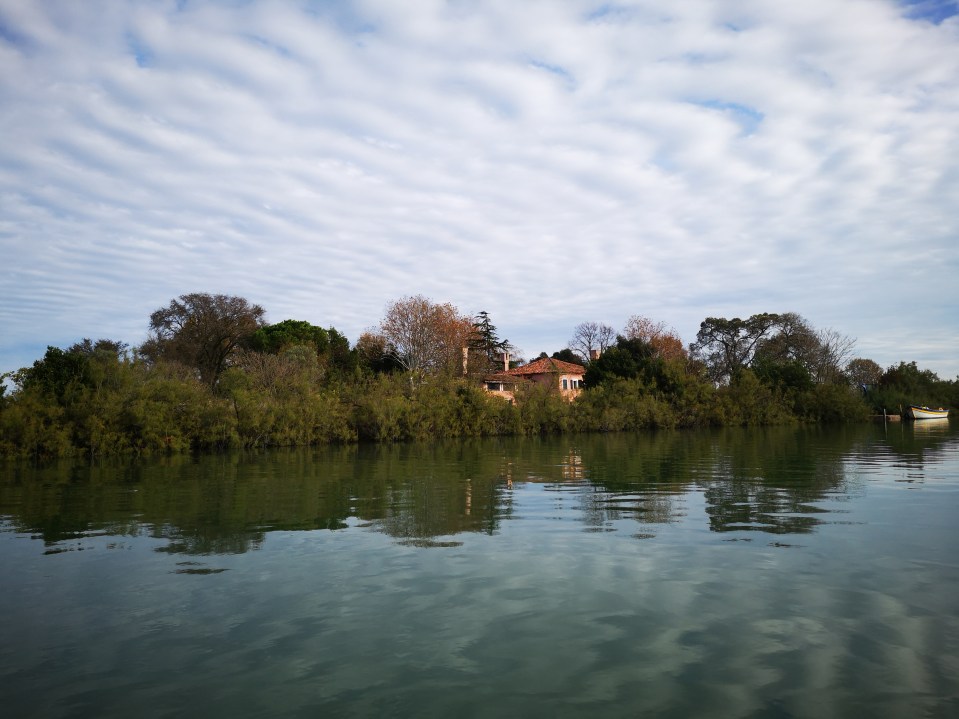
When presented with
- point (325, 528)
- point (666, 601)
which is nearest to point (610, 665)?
point (666, 601)

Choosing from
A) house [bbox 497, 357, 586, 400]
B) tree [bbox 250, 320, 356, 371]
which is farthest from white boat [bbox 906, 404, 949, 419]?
tree [bbox 250, 320, 356, 371]

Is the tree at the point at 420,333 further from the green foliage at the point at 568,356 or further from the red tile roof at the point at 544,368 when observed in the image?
the green foliage at the point at 568,356

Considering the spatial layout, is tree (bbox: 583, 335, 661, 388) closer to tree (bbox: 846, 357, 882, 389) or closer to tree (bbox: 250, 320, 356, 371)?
tree (bbox: 250, 320, 356, 371)

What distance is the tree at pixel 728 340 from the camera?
74750 millimetres

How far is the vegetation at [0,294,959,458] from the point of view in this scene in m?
29.7

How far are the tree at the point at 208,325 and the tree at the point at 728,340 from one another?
1907 inches

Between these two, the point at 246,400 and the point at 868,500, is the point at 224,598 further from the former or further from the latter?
the point at 246,400

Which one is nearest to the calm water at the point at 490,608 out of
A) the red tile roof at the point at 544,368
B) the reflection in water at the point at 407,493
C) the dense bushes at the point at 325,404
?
the reflection in water at the point at 407,493

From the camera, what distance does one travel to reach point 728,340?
77.2 meters

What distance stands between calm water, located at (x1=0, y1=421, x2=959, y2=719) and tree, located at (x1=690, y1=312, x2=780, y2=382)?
66221mm

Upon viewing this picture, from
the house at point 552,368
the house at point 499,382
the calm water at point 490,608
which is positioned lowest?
the calm water at point 490,608

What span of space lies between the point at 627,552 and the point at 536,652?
3.25 m

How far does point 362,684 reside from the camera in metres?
4.37

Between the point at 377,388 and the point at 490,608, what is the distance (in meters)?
35.4
